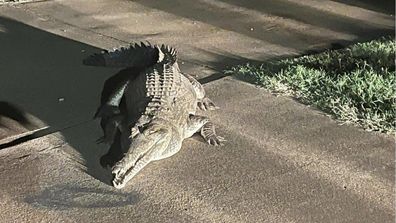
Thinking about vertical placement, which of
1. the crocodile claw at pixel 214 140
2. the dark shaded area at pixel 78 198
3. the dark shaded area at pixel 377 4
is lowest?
the dark shaded area at pixel 78 198

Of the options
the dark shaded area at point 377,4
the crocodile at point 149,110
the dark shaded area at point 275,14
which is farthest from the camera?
the dark shaded area at point 377,4

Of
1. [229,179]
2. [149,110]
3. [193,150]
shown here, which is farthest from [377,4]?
[229,179]

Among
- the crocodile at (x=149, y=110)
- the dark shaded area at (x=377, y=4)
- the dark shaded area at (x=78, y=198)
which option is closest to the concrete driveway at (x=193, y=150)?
the dark shaded area at (x=78, y=198)

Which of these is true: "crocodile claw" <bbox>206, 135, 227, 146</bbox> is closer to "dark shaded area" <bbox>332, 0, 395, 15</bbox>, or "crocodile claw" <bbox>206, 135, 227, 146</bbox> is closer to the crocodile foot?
the crocodile foot

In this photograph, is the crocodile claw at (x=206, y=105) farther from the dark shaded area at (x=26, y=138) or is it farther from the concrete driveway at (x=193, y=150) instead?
the dark shaded area at (x=26, y=138)

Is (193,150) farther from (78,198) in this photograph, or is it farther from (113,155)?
(78,198)

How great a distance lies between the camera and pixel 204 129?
4.80 meters

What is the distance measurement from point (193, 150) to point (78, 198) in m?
0.99

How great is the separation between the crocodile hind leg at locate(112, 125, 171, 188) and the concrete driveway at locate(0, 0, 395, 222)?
0.09 meters

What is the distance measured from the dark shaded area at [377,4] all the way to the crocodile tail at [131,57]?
167 inches

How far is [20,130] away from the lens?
15.8 ft

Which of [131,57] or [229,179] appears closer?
[229,179]

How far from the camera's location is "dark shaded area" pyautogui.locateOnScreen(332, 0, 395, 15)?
344 inches

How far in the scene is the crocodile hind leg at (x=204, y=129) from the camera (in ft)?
15.5
